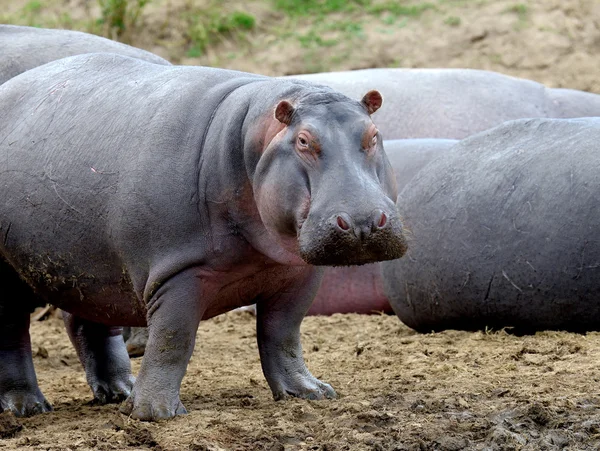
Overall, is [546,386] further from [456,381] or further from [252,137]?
[252,137]

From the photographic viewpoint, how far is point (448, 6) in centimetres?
1352

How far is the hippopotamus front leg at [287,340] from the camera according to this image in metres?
5.02

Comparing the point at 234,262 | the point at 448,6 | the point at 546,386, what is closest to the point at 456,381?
the point at 546,386

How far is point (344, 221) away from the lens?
13.4 feet

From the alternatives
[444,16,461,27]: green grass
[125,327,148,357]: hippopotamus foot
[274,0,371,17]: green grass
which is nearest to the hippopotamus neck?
[125,327,148,357]: hippopotamus foot

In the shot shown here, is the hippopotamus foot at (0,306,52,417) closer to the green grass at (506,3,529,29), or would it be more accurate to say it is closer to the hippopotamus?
the hippopotamus

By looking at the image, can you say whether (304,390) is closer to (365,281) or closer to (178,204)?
(178,204)

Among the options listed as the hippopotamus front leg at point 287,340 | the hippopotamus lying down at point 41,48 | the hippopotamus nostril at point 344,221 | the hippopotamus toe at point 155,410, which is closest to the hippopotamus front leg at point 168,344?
the hippopotamus toe at point 155,410

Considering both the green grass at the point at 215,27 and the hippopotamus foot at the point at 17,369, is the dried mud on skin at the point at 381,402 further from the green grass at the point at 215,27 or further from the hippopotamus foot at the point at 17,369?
the green grass at the point at 215,27

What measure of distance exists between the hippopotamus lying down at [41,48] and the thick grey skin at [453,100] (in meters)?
2.72

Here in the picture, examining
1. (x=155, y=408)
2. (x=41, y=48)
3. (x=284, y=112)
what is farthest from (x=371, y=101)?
(x=41, y=48)

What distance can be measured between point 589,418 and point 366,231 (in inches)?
38.8

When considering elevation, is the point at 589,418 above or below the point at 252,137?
below

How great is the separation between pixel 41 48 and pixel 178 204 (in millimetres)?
2889
